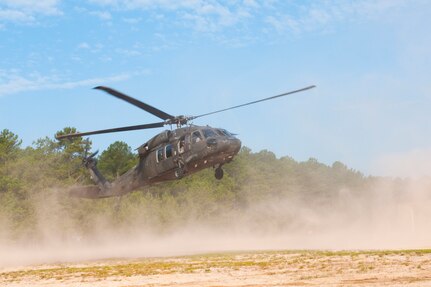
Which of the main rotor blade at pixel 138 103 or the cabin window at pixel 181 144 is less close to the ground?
the main rotor blade at pixel 138 103

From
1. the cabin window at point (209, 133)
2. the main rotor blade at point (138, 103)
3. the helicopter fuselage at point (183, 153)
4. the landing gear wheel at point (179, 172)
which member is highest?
the main rotor blade at point (138, 103)

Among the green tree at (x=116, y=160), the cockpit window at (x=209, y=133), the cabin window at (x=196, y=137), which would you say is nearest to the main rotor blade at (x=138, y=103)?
the cabin window at (x=196, y=137)

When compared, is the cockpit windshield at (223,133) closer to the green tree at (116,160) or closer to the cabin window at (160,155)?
the cabin window at (160,155)

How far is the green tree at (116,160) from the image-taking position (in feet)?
320

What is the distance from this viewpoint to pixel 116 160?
3900 inches

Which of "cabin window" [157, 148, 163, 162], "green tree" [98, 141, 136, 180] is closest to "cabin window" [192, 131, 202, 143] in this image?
"cabin window" [157, 148, 163, 162]

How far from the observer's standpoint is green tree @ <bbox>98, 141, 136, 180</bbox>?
9750 centimetres

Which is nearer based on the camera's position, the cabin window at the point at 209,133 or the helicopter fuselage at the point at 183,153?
the helicopter fuselage at the point at 183,153

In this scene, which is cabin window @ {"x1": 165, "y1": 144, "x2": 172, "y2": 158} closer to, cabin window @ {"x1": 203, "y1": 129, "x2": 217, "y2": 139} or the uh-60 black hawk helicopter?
the uh-60 black hawk helicopter

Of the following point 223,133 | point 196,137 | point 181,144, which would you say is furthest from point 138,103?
point 223,133

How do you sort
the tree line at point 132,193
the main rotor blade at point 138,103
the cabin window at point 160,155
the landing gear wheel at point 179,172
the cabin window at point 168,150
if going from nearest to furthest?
the main rotor blade at point 138,103
the landing gear wheel at point 179,172
the cabin window at point 168,150
the cabin window at point 160,155
the tree line at point 132,193

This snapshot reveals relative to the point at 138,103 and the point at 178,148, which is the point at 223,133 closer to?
the point at 178,148

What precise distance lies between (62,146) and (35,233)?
3230cm

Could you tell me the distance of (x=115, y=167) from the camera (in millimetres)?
98875
